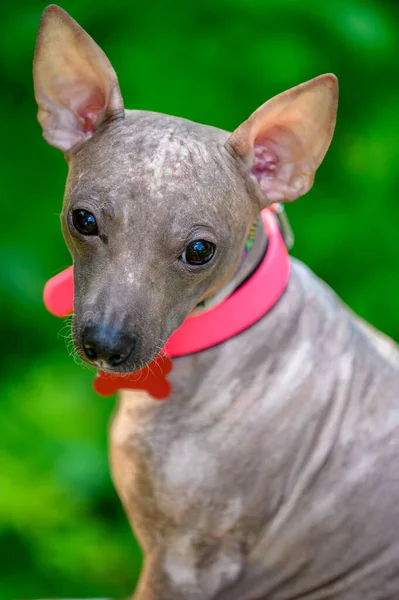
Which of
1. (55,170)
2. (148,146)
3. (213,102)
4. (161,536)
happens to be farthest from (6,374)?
(148,146)

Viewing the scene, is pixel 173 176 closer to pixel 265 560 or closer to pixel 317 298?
pixel 317 298

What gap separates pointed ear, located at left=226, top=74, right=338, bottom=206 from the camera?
138cm

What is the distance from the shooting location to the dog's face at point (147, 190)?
1.31 metres

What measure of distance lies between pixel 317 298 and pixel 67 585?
1152 mm

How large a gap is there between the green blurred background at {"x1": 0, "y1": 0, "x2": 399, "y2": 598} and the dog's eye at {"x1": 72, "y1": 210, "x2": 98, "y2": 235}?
1371 mm

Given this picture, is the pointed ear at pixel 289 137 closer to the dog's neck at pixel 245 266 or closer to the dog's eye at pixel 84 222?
the dog's neck at pixel 245 266

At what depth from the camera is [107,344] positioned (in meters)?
1.30

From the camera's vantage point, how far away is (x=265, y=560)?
5.44 ft

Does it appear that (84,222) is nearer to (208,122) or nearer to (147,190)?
(147,190)

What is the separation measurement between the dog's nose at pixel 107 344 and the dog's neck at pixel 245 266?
24 cm

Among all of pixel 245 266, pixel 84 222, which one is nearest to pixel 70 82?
pixel 84 222

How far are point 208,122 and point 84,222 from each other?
167 centimetres

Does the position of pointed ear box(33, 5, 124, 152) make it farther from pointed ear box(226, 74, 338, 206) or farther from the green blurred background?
the green blurred background

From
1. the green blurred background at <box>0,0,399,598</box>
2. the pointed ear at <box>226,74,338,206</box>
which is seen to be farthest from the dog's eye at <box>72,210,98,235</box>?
the green blurred background at <box>0,0,399,598</box>
